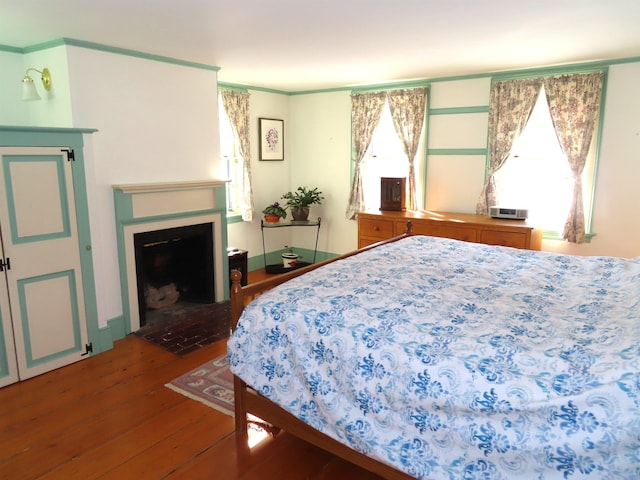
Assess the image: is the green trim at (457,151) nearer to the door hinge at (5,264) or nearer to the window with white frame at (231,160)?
the window with white frame at (231,160)

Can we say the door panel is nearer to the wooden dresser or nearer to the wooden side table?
the wooden side table

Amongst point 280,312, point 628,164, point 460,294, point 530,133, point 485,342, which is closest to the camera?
point 485,342

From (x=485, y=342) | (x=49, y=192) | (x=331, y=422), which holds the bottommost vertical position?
(x=331, y=422)

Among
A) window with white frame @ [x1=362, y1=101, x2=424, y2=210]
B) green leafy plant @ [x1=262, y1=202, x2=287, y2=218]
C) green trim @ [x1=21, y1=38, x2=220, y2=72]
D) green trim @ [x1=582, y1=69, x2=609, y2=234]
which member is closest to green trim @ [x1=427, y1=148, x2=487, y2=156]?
window with white frame @ [x1=362, y1=101, x2=424, y2=210]

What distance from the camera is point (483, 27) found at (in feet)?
9.98

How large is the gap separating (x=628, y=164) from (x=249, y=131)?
402 centimetres

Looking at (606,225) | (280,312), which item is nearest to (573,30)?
(606,225)

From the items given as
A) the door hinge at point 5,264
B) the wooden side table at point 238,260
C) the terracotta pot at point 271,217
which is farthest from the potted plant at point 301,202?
the door hinge at point 5,264

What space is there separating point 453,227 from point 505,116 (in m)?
1.26

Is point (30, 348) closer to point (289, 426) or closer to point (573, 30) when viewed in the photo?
point (289, 426)

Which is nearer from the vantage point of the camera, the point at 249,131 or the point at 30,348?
the point at 30,348

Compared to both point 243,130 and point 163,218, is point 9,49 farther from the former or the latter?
point 243,130

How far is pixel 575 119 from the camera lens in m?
4.23

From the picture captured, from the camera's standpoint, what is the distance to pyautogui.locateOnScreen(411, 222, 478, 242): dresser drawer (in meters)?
4.44
